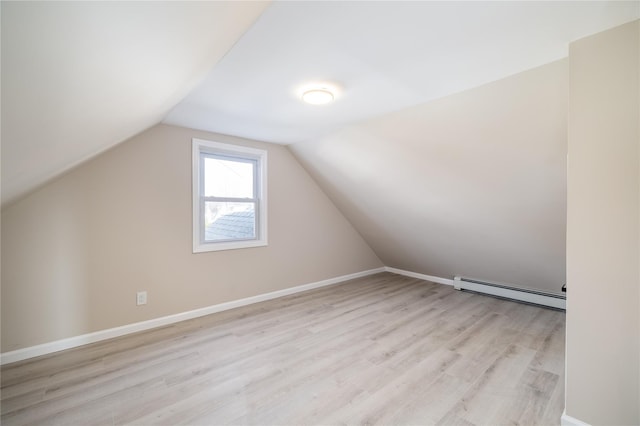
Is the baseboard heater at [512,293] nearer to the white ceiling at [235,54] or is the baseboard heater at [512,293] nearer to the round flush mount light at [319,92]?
the white ceiling at [235,54]

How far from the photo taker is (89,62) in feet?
3.04

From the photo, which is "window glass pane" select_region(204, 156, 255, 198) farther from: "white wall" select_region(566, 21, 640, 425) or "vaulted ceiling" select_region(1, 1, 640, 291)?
"white wall" select_region(566, 21, 640, 425)

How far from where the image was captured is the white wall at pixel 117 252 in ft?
7.89

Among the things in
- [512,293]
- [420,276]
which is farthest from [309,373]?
[420,276]

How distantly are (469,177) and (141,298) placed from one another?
3697 mm

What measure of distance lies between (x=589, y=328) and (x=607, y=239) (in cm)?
52

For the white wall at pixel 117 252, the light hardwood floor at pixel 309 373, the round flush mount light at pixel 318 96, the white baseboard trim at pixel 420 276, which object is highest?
the round flush mount light at pixel 318 96

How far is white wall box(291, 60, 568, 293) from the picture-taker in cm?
215

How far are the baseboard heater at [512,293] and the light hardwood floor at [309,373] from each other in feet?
0.79

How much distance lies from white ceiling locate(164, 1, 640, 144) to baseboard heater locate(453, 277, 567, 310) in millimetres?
3169

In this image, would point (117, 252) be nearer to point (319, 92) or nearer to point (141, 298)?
point (141, 298)

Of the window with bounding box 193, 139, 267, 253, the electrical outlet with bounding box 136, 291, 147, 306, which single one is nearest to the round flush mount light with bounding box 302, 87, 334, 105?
the window with bounding box 193, 139, 267, 253

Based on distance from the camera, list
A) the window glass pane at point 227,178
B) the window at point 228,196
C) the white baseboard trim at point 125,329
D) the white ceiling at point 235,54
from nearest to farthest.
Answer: the white ceiling at point 235,54
the white baseboard trim at point 125,329
the window at point 228,196
the window glass pane at point 227,178

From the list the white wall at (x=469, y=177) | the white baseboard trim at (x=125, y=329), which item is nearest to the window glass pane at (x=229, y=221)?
the white baseboard trim at (x=125, y=329)
